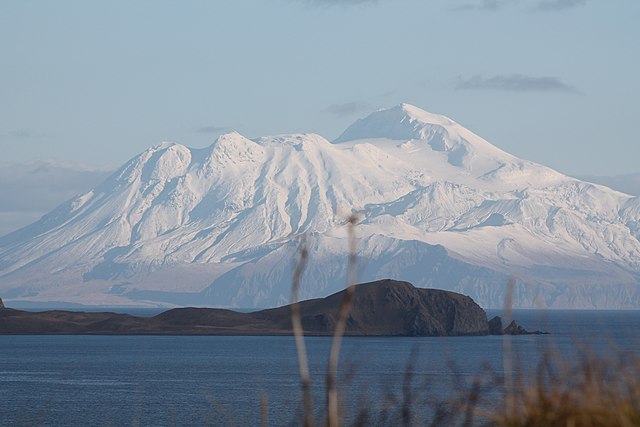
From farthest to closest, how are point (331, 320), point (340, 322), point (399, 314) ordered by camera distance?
1. point (399, 314)
2. point (331, 320)
3. point (340, 322)

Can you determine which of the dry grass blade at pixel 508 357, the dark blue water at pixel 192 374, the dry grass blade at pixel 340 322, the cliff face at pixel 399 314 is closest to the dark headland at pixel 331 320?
the cliff face at pixel 399 314

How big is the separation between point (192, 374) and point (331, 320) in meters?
55.7

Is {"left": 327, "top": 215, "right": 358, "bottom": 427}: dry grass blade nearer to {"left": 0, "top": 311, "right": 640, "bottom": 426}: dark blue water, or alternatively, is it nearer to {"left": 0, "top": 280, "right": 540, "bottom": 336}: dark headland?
{"left": 0, "top": 311, "right": 640, "bottom": 426}: dark blue water

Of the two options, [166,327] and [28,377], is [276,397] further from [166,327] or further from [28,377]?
[166,327]

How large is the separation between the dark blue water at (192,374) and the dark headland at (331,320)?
3.64m

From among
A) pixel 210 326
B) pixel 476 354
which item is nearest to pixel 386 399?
pixel 476 354

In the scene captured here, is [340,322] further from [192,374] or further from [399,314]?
[399,314]

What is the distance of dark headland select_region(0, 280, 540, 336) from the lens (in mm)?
133125

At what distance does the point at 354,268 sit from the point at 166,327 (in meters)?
146

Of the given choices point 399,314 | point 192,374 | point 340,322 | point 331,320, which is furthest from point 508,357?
point 399,314

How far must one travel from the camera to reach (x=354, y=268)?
4641mm

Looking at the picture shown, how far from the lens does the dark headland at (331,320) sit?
437ft

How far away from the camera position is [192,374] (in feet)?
257

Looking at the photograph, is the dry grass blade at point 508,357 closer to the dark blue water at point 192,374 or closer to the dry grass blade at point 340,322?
the dark blue water at point 192,374
